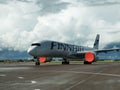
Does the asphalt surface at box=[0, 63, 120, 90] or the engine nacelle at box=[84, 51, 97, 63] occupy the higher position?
the engine nacelle at box=[84, 51, 97, 63]

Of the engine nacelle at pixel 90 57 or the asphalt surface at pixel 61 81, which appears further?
the engine nacelle at pixel 90 57

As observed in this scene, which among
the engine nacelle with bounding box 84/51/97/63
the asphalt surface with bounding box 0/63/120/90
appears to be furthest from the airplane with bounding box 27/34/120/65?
the asphalt surface with bounding box 0/63/120/90

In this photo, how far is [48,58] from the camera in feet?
193

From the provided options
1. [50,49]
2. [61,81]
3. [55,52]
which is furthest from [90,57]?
[61,81]

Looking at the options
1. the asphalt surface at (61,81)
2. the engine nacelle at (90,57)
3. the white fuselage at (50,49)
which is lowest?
the asphalt surface at (61,81)

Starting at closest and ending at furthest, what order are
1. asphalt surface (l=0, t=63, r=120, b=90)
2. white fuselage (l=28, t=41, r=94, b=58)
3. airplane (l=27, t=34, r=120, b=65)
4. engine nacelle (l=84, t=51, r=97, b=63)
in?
asphalt surface (l=0, t=63, r=120, b=90) → white fuselage (l=28, t=41, r=94, b=58) → airplane (l=27, t=34, r=120, b=65) → engine nacelle (l=84, t=51, r=97, b=63)

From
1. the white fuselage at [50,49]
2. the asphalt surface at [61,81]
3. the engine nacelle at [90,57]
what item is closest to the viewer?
the asphalt surface at [61,81]

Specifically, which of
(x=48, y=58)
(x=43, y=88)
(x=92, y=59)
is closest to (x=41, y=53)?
(x=48, y=58)

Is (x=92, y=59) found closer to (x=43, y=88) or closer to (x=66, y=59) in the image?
(x=66, y=59)

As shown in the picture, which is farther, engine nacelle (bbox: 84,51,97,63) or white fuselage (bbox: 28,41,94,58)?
engine nacelle (bbox: 84,51,97,63)

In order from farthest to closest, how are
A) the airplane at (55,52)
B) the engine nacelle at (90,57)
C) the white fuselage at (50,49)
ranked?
the engine nacelle at (90,57)
the airplane at (55,52)
the white fuselage at (50,49)

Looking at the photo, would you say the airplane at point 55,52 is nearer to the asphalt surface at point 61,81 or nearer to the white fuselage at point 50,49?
the white fuselage at point 50,49

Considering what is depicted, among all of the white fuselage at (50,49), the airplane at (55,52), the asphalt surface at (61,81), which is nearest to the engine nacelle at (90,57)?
the airplane at (55,52)

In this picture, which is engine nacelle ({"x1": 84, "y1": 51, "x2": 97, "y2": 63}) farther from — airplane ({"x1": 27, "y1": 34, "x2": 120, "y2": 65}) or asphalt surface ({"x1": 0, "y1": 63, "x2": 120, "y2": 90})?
asphalt surface ({"x1": 0, "y1": 63, "x2": 120, "y2": 90})
